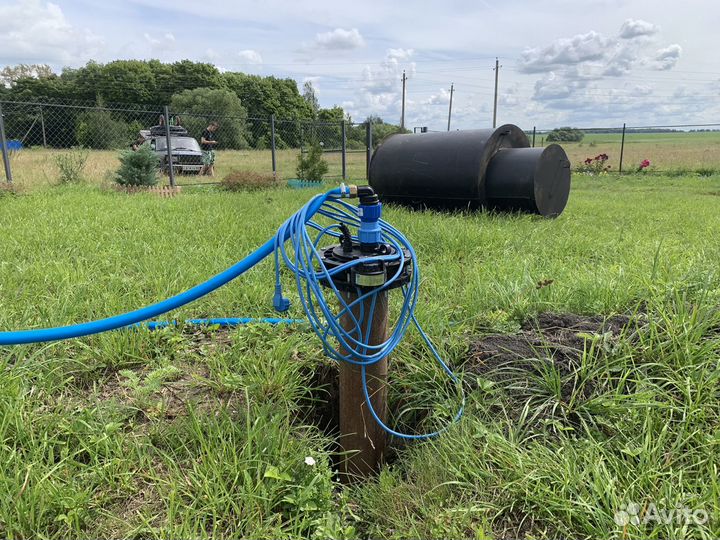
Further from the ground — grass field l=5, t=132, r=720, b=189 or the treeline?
the treeline

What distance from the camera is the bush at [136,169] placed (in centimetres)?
921

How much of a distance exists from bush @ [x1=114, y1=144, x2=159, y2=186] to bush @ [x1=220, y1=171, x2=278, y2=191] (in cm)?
160

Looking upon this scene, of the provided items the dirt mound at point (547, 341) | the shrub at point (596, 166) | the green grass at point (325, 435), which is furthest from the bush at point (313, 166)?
the dirt mound at point (547, 341)

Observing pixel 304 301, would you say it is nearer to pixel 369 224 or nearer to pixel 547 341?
pixel 369 224

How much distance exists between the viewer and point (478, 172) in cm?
602

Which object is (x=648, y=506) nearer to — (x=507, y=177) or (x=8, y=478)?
(x=8, y=478)

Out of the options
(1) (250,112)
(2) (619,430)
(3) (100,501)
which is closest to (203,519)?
(3) (100,501)

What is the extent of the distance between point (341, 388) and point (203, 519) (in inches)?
26.9

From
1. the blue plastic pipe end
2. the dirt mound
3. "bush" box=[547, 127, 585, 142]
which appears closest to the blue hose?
the blue plastic pipe end

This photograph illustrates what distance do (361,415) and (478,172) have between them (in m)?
4.79

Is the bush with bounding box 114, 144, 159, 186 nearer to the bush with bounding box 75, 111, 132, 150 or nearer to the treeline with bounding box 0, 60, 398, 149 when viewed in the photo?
the bush with bounding box 75, 111, 132, 150

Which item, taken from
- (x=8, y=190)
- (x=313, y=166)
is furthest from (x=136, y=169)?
(x=313, y=166)

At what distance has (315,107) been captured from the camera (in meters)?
57.2

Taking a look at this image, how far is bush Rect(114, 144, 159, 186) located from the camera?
921cm
